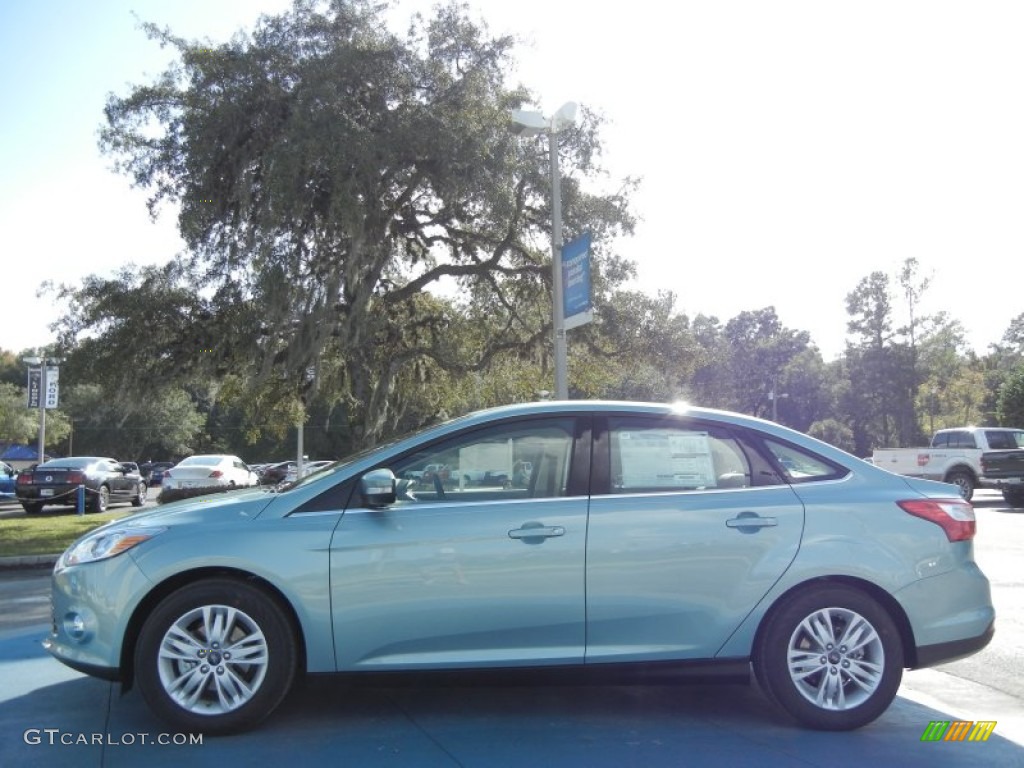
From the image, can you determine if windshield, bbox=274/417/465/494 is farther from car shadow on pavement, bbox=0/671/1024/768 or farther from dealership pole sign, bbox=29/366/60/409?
dealership pole sign, bbox=29/366/60/409

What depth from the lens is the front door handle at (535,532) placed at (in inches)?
169

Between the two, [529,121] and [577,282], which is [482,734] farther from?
[529,121]

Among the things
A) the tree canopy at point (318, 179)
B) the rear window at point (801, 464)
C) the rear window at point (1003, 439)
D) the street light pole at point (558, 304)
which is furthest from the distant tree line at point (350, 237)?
the rear window at point (801, 464)

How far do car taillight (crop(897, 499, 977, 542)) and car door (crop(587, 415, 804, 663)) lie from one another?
641 millimetres

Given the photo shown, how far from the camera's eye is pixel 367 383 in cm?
2086

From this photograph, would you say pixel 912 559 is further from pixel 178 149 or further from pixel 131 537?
pixel 178 149

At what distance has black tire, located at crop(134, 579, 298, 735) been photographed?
13.6 feet

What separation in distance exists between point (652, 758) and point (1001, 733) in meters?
2.03

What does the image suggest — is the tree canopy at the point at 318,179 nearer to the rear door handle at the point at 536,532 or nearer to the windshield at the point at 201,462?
the windshield at the point at 201,462

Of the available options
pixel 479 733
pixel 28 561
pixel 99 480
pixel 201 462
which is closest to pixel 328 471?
pixel 479 733

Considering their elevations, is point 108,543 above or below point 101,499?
above

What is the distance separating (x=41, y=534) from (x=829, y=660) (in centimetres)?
1425

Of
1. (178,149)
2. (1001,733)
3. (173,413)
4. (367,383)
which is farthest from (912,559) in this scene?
(173,413)

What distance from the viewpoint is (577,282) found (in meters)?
Result: 12.0
